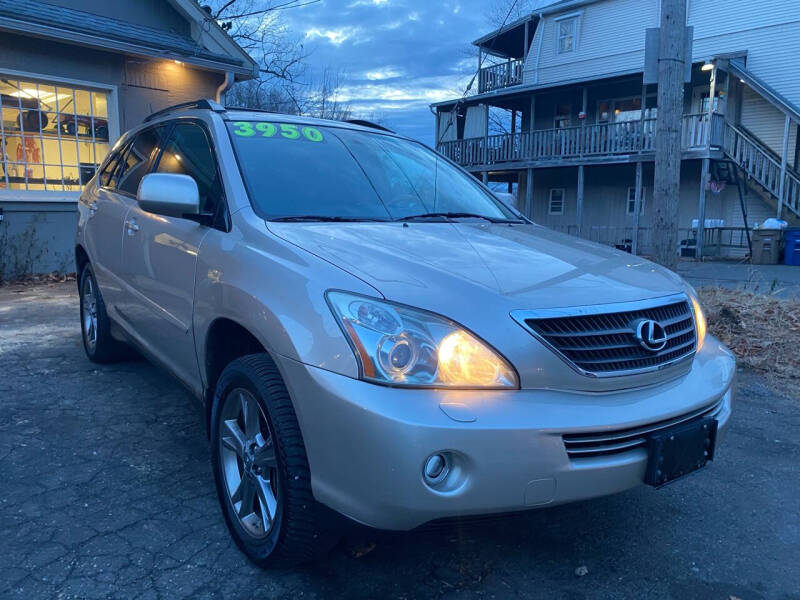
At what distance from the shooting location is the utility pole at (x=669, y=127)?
5570 millimetres

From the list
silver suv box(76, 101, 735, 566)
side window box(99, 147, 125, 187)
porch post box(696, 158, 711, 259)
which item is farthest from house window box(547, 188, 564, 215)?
silver suv box(76, 101, 735, 566)

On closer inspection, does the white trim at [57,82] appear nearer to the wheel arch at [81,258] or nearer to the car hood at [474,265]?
the wheel arch at [81,258]

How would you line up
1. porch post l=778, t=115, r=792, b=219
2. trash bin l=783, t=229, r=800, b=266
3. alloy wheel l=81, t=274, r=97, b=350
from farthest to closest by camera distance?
1. porch post l=778, t=115, r=792, b=219
2. trash bin l=783, t=229, r=800, b=266
3. alloy wheel l=81, t=274, r=97, b=350

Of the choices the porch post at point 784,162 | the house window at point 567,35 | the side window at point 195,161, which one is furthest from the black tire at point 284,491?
the house window at point 567,35

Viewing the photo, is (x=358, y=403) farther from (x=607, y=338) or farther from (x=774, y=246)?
(x=774, y=246)

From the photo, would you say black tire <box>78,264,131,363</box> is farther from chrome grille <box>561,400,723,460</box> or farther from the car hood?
chrome grille <box>561,400,723,460</box>

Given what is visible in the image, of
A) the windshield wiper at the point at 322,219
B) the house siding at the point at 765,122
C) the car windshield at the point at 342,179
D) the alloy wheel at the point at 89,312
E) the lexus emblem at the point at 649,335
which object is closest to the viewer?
the lexus emblem at the point at 649,335

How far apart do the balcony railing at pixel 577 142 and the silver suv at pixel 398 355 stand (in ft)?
55.7

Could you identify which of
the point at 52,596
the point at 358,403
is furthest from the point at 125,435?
the point at 358,403

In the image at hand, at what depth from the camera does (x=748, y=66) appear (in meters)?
18.9

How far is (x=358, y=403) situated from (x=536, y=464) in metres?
0.56

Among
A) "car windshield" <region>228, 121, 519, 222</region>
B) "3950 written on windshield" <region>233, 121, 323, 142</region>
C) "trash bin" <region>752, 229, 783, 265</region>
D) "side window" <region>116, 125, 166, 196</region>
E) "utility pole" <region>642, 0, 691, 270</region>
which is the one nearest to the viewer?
"car windshield" <region>228, 121, 519, 222</region>

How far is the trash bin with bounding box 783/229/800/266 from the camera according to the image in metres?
14.8

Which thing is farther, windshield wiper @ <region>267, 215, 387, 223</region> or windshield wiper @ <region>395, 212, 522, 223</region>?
windshield wiper @ <region>395, 212, 522, 223</region>
